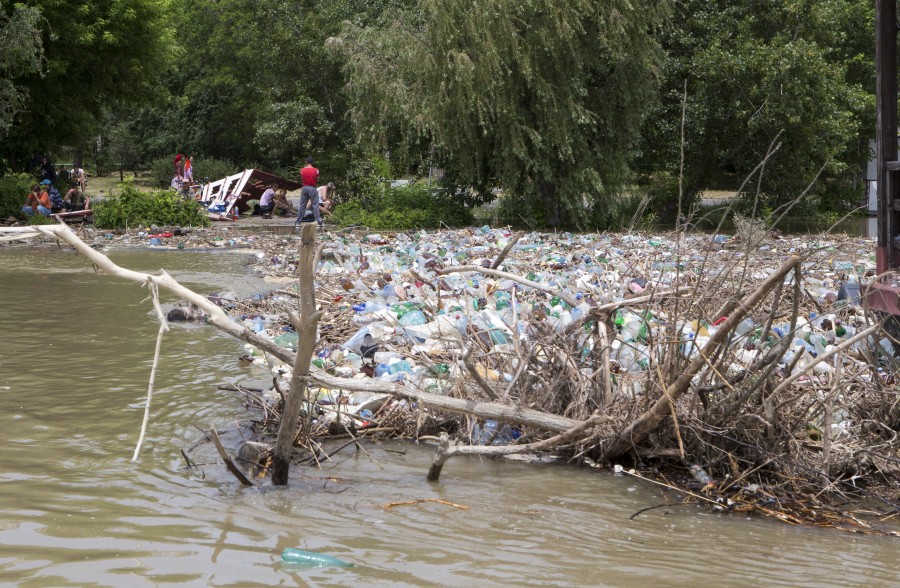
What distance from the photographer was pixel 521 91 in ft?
66.2

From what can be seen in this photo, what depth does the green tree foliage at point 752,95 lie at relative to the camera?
22.8 meters

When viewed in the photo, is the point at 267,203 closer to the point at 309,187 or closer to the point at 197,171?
the point at 309,187

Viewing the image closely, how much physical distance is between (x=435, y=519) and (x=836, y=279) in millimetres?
7019

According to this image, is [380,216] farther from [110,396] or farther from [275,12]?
[275,12]

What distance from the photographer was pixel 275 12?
36.2 m

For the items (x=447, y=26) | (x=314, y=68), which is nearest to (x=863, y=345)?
(x=447, y=26)

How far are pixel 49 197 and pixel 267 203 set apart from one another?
6.25 meters

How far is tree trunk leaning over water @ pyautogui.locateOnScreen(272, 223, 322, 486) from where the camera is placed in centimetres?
389

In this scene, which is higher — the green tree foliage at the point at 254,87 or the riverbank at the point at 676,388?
the green tree foliage at the point at 254,87

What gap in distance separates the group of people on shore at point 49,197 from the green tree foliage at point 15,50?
1689mm

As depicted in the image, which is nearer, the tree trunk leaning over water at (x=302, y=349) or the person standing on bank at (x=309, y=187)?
the tree trunk leaning over water at (x=302, y=349)

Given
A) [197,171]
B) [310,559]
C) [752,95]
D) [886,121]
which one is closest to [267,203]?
[197,171]

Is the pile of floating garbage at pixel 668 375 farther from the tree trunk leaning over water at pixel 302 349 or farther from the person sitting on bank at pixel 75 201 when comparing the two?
the person sitting on bank at pixel 75 201

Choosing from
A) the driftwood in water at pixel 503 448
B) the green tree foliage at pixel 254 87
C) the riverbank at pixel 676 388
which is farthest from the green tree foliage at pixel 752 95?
the driftwood in water at pixel 503 448
